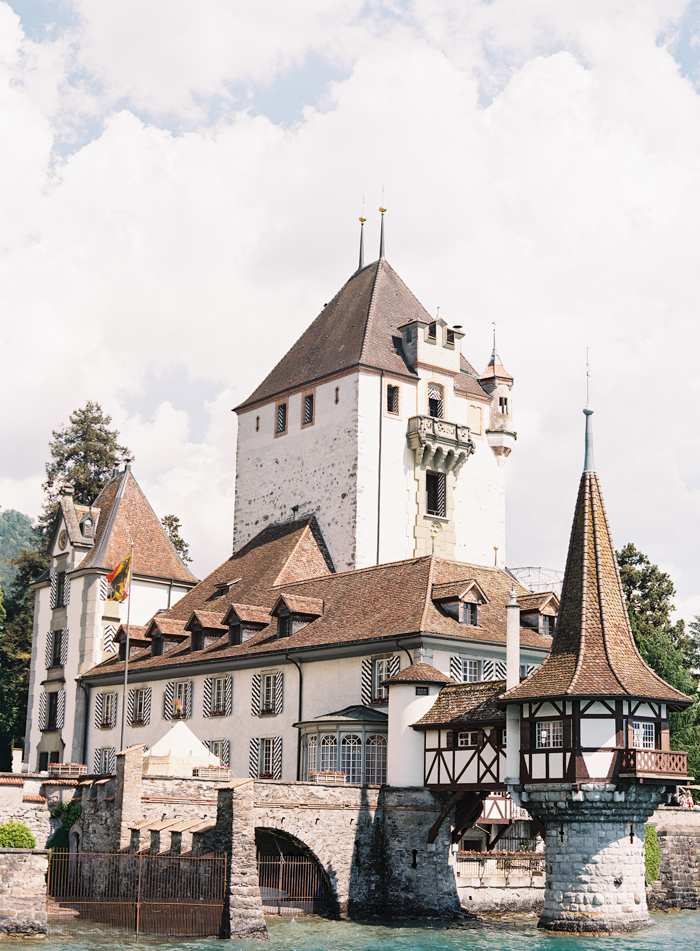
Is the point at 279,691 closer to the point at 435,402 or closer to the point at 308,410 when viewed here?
the point at 308,410

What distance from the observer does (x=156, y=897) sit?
1303 inches

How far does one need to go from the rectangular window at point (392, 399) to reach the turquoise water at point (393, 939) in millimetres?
25842

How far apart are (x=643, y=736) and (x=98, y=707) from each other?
2772 cm

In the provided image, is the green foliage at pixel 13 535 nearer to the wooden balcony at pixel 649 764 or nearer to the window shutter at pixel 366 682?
the window shutter at pixel 366 682

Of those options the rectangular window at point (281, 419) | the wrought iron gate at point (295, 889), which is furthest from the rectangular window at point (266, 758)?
the rectangular window at point (281, 419)

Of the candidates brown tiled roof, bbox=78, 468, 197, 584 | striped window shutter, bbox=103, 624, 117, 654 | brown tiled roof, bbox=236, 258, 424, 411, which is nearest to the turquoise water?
striped window shutter, bbox=103, 624, 117, 654

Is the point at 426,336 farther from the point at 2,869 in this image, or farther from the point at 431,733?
the point at 2,869

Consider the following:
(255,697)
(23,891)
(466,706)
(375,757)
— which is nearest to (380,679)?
(375,757)

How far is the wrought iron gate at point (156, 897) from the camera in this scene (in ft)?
106

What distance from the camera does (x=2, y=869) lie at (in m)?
31.0

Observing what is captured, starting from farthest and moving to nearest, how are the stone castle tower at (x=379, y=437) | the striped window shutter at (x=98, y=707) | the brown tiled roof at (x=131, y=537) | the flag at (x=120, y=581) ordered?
the brown tiled roof at (x=131, y=537)
the stone castle tower at (x=379, y=437)
the striped window shutter at (x=98, y=707)
the flag at (x=120, y=581)

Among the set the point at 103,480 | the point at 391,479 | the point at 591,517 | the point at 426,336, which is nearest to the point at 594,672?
the point at 591,517

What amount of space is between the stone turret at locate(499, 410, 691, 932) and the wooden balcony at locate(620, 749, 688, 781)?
0.03 m

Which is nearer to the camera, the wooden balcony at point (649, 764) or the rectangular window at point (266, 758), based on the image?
the wooden balcony at point (649, 764)
